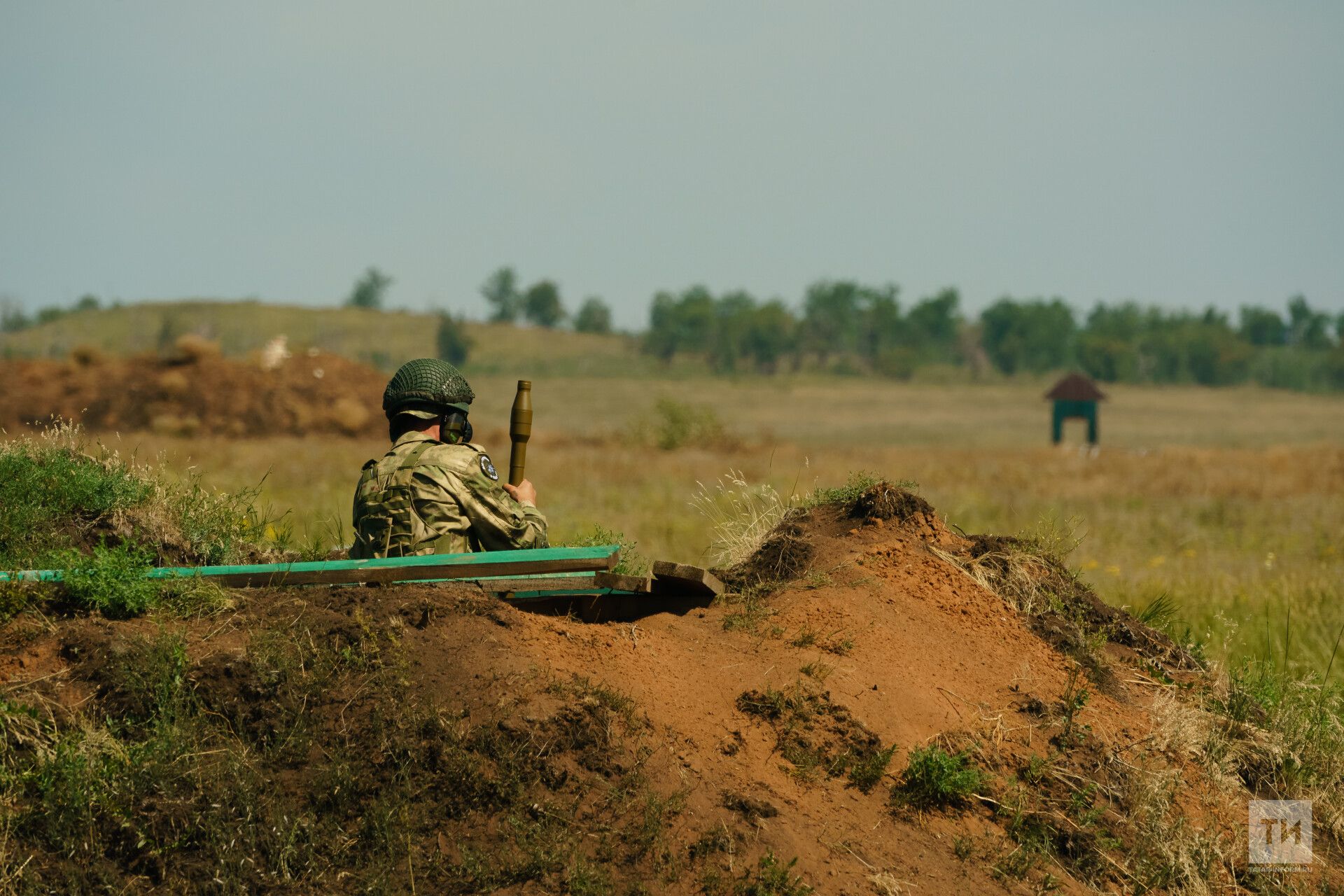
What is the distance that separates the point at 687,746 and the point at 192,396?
32.0 m

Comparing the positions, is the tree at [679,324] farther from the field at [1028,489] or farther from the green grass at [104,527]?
the green grass at [104,527]

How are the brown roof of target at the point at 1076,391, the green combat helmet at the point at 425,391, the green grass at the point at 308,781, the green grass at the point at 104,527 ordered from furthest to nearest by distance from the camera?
the brown roof of target at the point at 1076,391
the green combat helmet at the point at 425,391
the green grass at the point at 104,527
the green grass at the point at 308,781

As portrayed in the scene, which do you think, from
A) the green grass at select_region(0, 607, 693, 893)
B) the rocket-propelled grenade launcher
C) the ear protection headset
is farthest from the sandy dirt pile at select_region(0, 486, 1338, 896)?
the rocket-propelled grenade launcher

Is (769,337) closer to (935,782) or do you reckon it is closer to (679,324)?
(679,324)

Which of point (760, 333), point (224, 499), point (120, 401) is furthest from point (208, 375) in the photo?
point (760, 333)

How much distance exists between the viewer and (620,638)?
199 inches

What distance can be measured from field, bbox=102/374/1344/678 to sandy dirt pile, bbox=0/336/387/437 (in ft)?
5.92

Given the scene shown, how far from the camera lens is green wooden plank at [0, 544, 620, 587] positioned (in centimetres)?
494

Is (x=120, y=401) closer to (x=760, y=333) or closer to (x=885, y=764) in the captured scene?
(x=885, y=764)

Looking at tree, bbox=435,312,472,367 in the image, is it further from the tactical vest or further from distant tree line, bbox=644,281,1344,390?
the tactical vest

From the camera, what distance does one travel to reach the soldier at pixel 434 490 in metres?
5.34

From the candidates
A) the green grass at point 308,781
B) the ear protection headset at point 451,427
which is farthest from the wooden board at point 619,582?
the ear protection headset at point 451,427

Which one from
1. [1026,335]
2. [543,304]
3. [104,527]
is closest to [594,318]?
[543,304]

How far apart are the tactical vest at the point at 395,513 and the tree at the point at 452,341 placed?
284 ft
